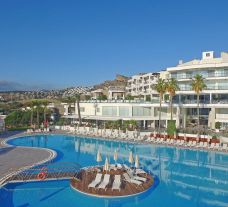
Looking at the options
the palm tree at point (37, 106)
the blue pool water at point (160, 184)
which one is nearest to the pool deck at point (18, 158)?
the blue pool water at point (160, 184)

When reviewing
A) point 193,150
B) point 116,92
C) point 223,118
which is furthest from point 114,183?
point 116,92

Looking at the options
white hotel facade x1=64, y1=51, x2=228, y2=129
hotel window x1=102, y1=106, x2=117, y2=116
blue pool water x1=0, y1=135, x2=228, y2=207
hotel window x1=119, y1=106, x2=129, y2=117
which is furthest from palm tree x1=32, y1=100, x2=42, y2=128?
blue pool water x1=0, y1=135, x2=228, y2=207

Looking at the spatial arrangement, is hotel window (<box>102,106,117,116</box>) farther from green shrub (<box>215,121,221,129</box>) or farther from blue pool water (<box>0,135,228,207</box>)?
blue pool water (<box>0,135,228,207</box>)

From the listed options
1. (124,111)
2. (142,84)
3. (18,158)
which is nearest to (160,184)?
(18,158)

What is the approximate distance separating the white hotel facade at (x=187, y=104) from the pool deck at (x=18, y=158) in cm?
2272

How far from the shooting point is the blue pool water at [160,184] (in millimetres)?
17094

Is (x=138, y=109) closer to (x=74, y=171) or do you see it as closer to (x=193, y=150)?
(x=193, y=150)

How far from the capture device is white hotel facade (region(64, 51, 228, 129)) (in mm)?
A: 46688

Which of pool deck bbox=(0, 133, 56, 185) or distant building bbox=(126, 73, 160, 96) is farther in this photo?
distant building bbox=(126, 73, 160, 96)

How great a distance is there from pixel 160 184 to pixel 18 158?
13.4 m

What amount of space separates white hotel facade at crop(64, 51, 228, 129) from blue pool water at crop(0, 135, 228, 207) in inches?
648

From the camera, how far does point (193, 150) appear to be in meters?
32.4

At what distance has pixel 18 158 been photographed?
1064 inches

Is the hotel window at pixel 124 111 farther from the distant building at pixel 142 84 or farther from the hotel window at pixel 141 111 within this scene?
the distant building at pixel 142 84
